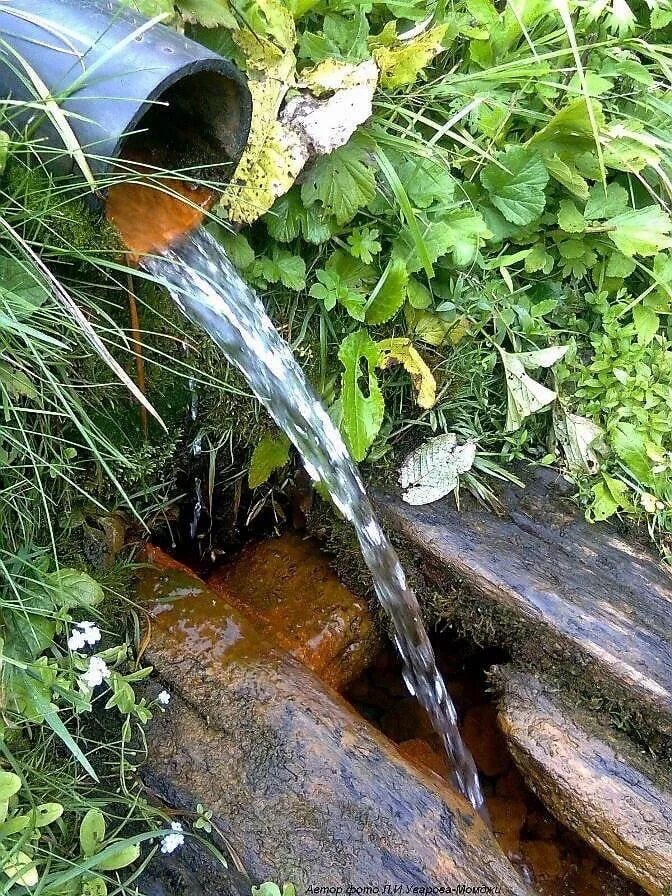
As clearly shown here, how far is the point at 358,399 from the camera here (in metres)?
2.09

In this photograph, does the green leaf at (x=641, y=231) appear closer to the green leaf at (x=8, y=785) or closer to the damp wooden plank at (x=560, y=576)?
the damp wooden plank at (x=560, y=576)

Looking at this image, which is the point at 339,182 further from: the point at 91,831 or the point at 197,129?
the point at 91,831

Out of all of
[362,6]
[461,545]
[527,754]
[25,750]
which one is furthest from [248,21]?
[527,754]

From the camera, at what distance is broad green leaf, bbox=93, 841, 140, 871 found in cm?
145

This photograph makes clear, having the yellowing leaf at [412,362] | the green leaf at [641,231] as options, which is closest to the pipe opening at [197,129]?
the yellowing leaf at [412,362]

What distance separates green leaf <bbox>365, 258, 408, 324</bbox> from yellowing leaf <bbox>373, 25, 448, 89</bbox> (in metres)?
0.54

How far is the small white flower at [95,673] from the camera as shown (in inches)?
64.6

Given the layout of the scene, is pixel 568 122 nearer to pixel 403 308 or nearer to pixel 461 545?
pixel 403 308

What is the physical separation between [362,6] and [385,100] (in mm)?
272

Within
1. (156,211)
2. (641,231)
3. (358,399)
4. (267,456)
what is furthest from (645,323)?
(156,211)

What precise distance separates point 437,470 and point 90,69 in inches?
58.1

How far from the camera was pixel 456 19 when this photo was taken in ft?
7.76

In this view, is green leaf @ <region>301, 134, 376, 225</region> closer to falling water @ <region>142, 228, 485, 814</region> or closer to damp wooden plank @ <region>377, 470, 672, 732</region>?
falling water @ <region>142, 228, 485, 814</region>

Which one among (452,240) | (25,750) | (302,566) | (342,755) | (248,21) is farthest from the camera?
(302,566)
